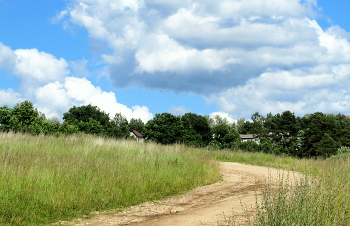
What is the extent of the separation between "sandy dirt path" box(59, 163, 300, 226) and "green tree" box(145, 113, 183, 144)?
159 ft

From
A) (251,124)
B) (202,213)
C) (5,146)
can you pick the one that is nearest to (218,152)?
(5,146)

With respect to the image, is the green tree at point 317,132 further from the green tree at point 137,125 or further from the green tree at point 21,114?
the green tree at point 137,125

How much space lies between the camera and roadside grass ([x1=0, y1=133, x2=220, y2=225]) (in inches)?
358

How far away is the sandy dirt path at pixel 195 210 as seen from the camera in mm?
8391

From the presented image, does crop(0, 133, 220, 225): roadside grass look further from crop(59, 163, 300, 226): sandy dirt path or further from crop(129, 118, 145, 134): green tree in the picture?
crop(129, 118, 145, 134): green tree

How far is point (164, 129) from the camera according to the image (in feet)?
206

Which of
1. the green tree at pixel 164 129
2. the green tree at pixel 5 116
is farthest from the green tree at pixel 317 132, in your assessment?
the green tree at pixel 5 116

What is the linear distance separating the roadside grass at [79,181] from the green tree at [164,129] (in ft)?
149

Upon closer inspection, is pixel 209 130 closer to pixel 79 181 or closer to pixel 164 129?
pixel 164 129

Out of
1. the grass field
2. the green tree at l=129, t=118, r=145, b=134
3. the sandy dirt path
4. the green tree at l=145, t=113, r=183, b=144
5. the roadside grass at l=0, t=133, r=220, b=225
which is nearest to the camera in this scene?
the grass field

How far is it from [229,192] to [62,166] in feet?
20.3

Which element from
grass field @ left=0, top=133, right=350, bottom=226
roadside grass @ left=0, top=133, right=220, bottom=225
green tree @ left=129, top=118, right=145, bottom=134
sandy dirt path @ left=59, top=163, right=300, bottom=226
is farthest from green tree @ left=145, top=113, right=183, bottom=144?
green tree @ left=129, top=118, right=145, bottom=134

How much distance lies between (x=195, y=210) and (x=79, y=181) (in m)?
3.85

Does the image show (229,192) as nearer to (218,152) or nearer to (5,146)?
(5,146)
